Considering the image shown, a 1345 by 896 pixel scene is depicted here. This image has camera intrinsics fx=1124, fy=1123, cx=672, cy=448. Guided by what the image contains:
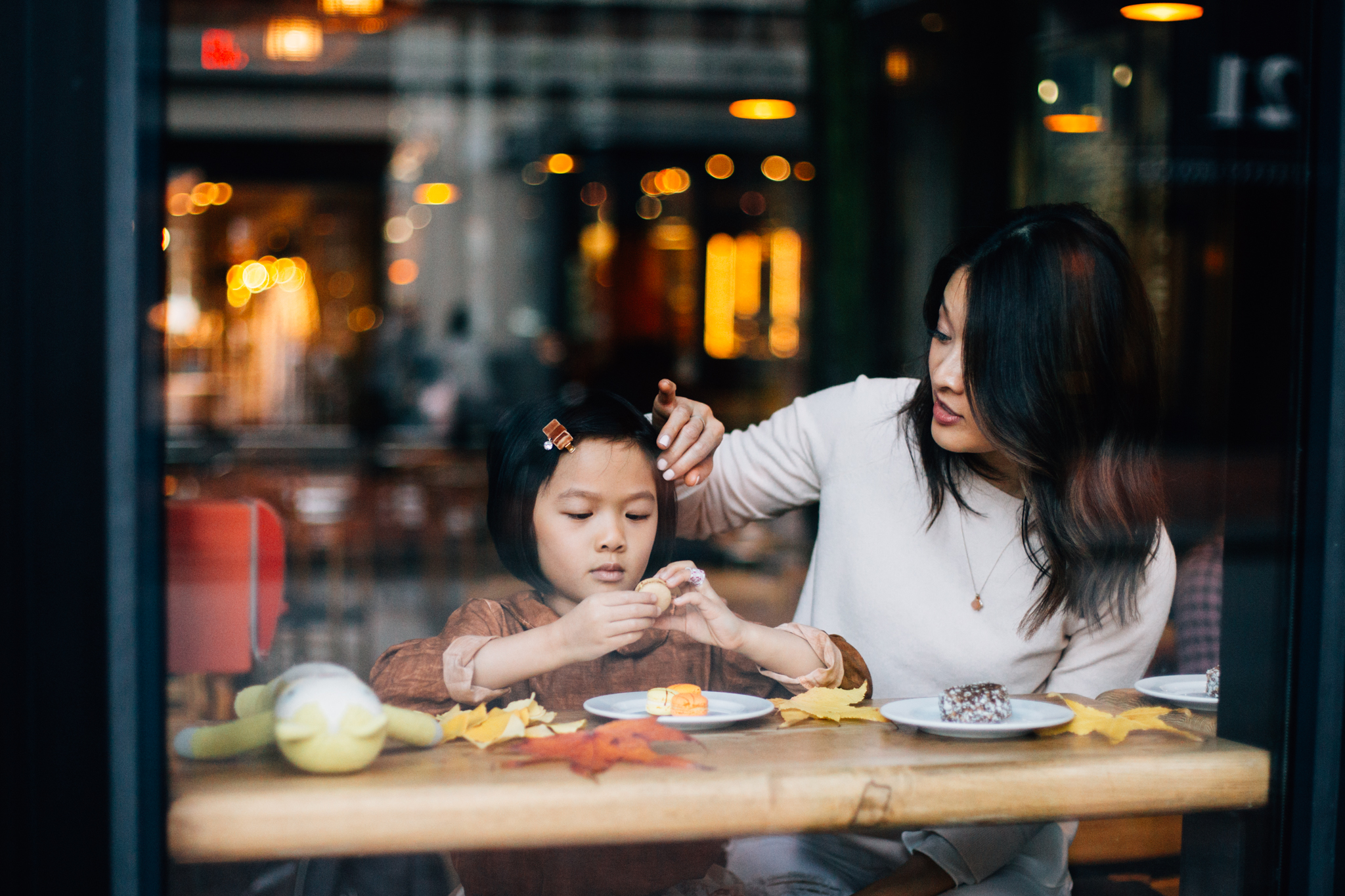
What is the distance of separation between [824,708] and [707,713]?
155 millimetres

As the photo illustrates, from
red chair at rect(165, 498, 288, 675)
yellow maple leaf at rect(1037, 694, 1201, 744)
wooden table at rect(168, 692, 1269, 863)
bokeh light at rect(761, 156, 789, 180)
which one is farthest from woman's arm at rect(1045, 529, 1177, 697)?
bokeh light at rect(761, 156, 789, 180)

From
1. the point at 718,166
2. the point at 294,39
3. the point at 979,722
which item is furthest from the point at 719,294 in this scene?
the point at 979,722

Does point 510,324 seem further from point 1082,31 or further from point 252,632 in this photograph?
point 252,632

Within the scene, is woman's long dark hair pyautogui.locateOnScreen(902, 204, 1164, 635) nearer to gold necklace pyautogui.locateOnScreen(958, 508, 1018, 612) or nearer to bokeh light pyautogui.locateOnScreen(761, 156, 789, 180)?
gold necklace pyautogui.locateOnScreen(958, 508, 1018, 612)

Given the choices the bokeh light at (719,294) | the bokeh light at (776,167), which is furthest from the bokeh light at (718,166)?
the bokeh light at (719,294)

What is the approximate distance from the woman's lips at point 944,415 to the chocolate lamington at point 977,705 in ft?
1.29

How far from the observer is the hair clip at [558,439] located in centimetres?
155

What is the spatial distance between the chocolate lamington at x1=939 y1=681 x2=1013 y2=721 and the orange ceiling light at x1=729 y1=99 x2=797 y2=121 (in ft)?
21.5

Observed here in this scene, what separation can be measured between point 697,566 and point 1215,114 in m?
2.58

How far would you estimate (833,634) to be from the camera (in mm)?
1677

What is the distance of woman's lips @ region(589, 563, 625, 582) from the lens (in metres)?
1.51

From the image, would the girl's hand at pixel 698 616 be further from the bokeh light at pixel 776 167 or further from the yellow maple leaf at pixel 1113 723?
the bokeh light at pixel 776 167

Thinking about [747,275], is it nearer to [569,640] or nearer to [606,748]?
[569,640]

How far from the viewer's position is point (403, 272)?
9016mm
